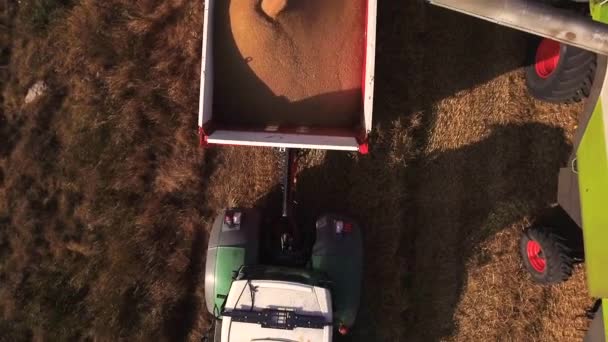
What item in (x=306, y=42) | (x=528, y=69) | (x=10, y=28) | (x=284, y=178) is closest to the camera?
(x=306, y=42)

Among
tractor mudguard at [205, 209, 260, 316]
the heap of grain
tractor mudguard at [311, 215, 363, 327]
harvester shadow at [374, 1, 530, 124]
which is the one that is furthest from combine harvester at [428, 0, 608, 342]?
tractor mudguard at [205, 209, 260, 316]

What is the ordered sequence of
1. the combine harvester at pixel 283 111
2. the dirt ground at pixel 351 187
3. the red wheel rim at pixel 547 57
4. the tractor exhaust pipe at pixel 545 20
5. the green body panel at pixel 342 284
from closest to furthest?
the tractor exhaust pipe at pixel 545 20, the combine harvester at pixel 283 111, the green body panel at pixel 342 284, the red wheel rim at pixel 547 57, the dirt ground at pixel 351 187

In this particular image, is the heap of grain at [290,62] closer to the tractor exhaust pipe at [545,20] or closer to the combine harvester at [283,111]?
the combine harvester at [283,111]

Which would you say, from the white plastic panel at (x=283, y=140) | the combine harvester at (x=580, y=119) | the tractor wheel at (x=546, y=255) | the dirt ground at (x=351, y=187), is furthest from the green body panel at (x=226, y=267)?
the tractor wheel at (x=546, y=255)

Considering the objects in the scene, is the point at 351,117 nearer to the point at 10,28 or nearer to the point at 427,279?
the point at 427,279

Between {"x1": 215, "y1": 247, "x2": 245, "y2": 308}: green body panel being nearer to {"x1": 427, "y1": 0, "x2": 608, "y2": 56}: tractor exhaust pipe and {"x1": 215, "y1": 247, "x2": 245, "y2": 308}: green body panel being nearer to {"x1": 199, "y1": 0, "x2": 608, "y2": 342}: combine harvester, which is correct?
{"x1": 199, "y1": 0, "x2": 608, "y2": 342}: combine harvester

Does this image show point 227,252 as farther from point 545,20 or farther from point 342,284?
point 545,20

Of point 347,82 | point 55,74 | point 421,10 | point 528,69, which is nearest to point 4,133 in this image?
point 55,74
